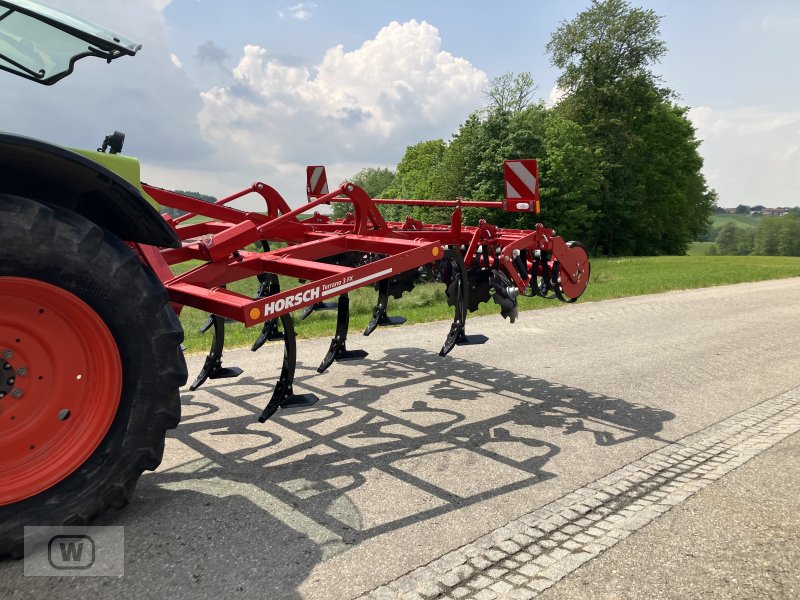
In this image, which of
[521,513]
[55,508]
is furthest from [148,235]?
[521,513]

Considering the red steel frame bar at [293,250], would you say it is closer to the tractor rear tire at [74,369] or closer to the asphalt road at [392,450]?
the tractor rear tire at [74,369]

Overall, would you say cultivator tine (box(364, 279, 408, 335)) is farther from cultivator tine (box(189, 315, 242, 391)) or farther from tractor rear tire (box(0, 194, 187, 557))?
tractor rear tire (box(0, 194, 187, 557))

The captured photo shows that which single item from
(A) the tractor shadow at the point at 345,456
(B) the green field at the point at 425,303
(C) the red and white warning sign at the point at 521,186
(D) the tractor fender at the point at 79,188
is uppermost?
(C) the red and white warning sign at the point at 521,186

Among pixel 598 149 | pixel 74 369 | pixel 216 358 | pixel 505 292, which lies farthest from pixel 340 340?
pixel 598 149

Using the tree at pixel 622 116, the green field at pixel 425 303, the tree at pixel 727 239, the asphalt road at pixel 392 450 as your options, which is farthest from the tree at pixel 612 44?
the tree at pixel 727 239

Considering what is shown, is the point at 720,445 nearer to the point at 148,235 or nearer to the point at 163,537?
the point at 163,537

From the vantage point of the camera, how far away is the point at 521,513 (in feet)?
10.1

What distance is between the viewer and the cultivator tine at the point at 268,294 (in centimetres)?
568

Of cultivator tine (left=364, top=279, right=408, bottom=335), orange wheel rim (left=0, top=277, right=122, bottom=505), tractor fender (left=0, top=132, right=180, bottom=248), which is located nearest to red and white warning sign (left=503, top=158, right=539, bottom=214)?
cultivator tine (left=364, top=279, right=408, bottom=335)

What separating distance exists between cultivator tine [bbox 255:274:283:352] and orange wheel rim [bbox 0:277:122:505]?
2893 mm

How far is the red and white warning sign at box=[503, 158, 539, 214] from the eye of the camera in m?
5.50

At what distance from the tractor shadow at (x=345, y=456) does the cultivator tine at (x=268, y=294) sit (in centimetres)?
48

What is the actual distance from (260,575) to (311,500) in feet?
2.30

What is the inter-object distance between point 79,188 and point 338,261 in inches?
136
